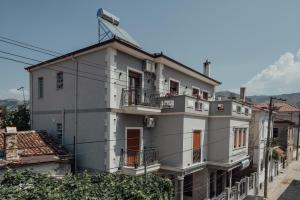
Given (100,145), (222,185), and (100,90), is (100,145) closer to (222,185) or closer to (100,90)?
(100,90)

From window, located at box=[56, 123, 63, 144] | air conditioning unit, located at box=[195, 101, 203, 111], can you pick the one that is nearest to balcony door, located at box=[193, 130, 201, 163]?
air conditioning unit, located at box=[195, 101, 203, 111]

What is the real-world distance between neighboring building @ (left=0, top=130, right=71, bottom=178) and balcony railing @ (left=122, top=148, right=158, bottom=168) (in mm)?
3136

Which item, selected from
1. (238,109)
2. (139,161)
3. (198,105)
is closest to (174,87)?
(198,105)

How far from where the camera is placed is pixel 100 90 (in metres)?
13.2

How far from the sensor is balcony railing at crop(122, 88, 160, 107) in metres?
13.6

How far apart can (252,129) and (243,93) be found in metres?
4.58

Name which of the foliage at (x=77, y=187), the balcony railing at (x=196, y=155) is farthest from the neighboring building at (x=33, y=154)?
the balcony railing at (x=196, y=155)

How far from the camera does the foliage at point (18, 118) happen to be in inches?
753

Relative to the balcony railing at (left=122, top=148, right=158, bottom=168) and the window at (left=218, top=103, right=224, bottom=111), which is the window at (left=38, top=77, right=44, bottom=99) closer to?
the balcony railing at (left=122, top=148, right=158, bottom=168)

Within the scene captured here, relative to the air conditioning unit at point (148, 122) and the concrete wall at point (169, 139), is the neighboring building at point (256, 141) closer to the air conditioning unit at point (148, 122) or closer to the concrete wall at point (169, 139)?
the concrete wall at point (169, 139)

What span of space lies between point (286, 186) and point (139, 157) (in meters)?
20.0

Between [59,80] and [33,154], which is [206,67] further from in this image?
[33,154]

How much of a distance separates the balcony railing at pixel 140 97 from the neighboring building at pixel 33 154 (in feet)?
14.6

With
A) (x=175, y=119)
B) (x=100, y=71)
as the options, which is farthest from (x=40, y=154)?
(x=175, y=119)
